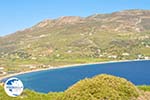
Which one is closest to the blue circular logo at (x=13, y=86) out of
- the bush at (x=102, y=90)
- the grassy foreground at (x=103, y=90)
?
the grassy foreground at (x=103, y=90)

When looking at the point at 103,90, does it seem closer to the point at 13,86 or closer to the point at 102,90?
the point at 102,90

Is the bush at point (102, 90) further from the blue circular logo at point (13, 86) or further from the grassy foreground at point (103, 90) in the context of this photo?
the blue circular logo at point (13, 86)

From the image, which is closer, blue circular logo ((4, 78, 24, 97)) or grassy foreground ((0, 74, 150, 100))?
grassy foreground ((0, 74, 150, 100))

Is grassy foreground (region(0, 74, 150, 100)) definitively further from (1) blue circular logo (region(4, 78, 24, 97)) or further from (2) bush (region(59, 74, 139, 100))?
(1) blue circular logo (region(4, 78, 24, 97))

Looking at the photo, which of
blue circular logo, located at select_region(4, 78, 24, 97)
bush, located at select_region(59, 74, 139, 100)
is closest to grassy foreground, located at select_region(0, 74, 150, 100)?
bush, located at select_region(59, 74, 139, 100)

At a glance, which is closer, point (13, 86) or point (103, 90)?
point (103, 90)

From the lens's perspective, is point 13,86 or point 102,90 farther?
point 13,86

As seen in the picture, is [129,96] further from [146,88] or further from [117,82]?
[146,88]


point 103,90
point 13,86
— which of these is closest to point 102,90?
point 103,90

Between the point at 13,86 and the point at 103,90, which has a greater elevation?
the point at 13,86
